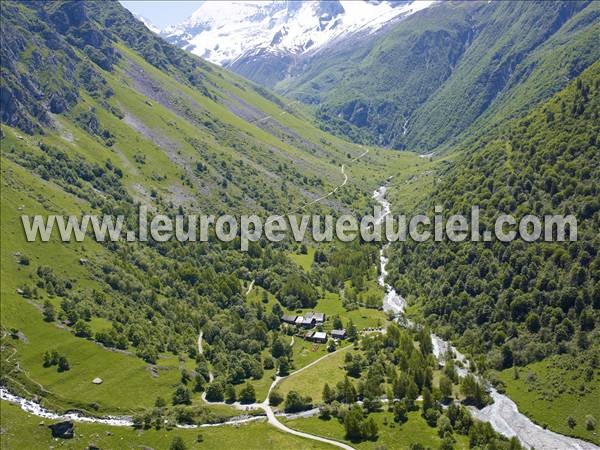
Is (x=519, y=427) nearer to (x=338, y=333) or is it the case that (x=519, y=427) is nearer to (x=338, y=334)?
(x=338, y=334)

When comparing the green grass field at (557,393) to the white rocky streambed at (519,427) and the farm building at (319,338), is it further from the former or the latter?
the farm building at (319,338)

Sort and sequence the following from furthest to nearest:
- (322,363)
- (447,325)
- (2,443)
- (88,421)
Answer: (447,325) < (322,363) < (88,421) < (2,443)

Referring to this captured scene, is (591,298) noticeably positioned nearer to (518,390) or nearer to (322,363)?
(518,390)

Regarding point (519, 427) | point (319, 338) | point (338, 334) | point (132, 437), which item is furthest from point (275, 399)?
point (519, 427)

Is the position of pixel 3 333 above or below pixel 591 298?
below

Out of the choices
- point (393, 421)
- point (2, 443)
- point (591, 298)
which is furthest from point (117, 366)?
point (591, 298)

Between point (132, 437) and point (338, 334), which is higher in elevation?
point (338, 334)

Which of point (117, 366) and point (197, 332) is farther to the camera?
point (197, 332)
